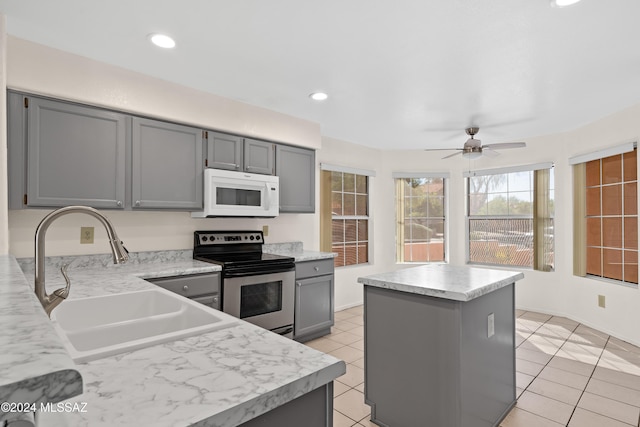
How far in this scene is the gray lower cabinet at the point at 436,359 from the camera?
187 cm

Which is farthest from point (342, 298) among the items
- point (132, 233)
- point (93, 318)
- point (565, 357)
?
point (93, 318)

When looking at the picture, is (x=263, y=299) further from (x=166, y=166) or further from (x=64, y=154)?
(x=64, y=154)

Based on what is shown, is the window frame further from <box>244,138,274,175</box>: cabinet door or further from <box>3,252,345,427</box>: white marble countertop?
<box>3,252,345,427</box>: white marble countertop

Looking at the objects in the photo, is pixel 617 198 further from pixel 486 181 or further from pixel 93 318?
pixel 93 318

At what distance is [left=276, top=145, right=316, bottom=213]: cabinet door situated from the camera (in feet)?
12.3

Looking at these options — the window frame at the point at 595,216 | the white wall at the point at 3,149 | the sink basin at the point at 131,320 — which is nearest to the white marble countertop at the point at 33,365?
the sink basin at the point at 131,320

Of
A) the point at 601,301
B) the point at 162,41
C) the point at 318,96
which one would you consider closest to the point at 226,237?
the point at 318,96

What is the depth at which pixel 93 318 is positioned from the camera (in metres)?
1.59

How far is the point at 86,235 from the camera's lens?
273 centimetres

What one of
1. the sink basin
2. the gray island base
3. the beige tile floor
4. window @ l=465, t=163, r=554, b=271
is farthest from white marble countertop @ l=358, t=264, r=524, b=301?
window @ l=465, t=163, r=554, b=271

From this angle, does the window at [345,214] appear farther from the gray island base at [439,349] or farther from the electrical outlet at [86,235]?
the electrical outlet at [86,235]

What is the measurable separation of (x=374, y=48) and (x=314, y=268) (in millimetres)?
2194

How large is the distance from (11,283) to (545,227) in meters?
5.47

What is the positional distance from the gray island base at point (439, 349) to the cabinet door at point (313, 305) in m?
1.33
